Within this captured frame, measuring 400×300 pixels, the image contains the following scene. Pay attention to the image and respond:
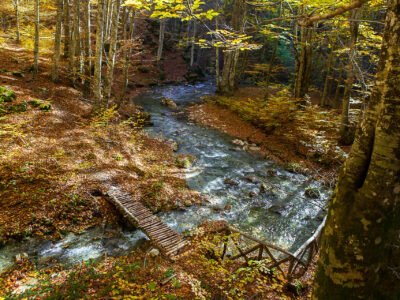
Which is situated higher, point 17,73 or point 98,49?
point 98,49

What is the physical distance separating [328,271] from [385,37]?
2.30 metres

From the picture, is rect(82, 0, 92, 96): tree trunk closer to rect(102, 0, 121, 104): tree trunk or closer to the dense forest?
the dense forest

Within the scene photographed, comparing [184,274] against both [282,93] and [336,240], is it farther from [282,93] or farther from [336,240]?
[282,93]

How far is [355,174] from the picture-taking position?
226 centimetres

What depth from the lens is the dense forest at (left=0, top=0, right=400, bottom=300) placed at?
2.21 meters

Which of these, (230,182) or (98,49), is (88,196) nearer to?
(230,182)

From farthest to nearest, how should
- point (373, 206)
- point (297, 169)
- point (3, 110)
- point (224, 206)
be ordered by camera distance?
1. point (297, 169)
2. point (3, 110)
3. point (224, 206)
4. point (373, 206)

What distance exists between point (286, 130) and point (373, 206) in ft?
45.4

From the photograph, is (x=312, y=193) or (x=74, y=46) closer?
(x=312, y=193)

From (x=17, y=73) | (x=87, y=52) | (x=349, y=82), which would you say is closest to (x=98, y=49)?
(x=87, y=52)

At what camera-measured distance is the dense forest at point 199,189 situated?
7.27ft

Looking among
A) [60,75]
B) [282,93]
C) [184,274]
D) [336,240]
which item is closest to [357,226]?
[336,240]

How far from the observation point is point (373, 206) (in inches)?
82.8

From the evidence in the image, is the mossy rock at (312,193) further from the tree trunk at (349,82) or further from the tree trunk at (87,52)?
the tree trunk at (87,52)
